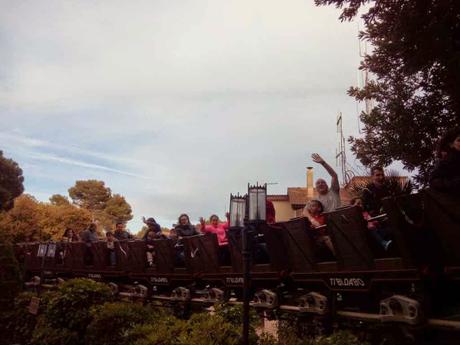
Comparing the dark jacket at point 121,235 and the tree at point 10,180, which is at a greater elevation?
the tree at point 10,180

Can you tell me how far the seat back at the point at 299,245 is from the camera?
18.5 ft

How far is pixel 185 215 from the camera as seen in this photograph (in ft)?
31.7

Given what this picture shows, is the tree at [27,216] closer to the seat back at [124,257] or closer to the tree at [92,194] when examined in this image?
the seat back at [124,257]

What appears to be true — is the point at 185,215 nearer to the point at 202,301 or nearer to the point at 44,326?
the point at 202,301

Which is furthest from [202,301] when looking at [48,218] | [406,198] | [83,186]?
[83,186]

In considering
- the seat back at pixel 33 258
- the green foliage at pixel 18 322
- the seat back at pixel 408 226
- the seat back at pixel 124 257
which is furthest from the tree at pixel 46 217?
the seat back at pixel 408 226

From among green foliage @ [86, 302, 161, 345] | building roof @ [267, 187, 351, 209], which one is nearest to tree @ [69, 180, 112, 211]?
building roof @ [267, 187, 351, 209]

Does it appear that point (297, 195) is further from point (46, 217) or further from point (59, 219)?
point (46, 217)

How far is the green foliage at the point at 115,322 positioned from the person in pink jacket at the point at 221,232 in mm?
1488

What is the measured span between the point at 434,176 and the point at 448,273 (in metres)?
0.84

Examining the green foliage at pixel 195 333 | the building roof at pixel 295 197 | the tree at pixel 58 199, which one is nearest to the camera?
the green foliage at pixel 195 333

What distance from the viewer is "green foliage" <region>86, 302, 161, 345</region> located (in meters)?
6.61

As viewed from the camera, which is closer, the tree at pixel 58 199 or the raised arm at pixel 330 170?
the raised arm at pixel 330 170

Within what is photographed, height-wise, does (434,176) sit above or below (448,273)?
above
